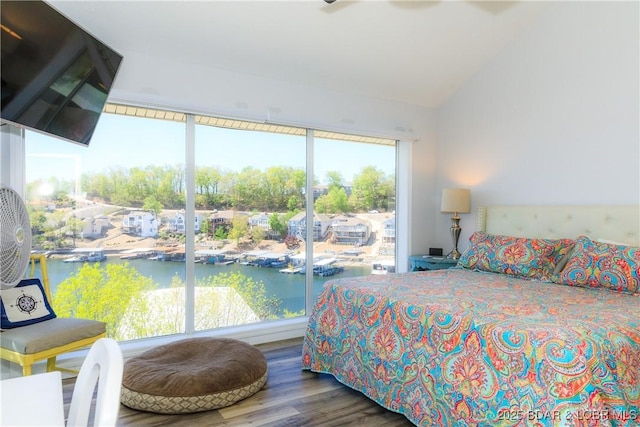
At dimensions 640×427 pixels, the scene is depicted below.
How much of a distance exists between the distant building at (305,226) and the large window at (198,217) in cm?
1

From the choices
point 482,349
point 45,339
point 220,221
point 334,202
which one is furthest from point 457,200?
point 45,339

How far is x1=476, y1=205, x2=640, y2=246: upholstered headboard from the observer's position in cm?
302

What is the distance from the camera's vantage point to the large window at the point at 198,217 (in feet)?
10.0


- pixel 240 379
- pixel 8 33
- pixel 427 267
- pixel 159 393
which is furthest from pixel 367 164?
pixel 8 33

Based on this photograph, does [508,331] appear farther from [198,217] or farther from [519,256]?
[198,217]

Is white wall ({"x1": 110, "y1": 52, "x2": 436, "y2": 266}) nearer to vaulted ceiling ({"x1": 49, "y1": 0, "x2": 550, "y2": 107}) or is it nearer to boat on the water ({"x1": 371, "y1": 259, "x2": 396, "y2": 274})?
vaulted ceiling ({"x1": 49, "y1": 0, "x2": 550, "y2": 107})

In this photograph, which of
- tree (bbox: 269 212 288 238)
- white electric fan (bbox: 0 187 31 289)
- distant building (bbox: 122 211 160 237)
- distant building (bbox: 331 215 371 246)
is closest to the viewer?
white electric fan (bbox: 0 187 31 289)

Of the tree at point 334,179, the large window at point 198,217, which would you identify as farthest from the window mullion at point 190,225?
the tree at point 334,179

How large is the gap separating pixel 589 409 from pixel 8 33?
273 centimetres

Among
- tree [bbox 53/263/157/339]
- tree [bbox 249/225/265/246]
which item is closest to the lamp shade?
tree [bbox 249/225/265/246]

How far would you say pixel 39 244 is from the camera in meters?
2.96

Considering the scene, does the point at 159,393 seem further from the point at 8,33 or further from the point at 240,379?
the point at 8,33

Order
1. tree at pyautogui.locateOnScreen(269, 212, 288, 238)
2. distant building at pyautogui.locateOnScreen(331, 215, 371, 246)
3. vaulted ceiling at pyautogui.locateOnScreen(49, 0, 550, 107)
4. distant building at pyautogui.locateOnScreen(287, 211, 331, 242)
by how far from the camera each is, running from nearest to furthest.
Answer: vaulted ceiling at pyautogui.locateOnScreen(49, 0, 550, 107), tree at pyautogui.locateOnScreen(269, 212, 288, 238), distant building at pyautogui.locateOnScreen(287, 211, 331, 242), distant building at pyautogui.locateOnScreen(331, 215, 371, 246)

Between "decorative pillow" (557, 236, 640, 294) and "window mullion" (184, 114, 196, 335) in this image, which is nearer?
"decorative pillow" (557, 236, 640, 294)
